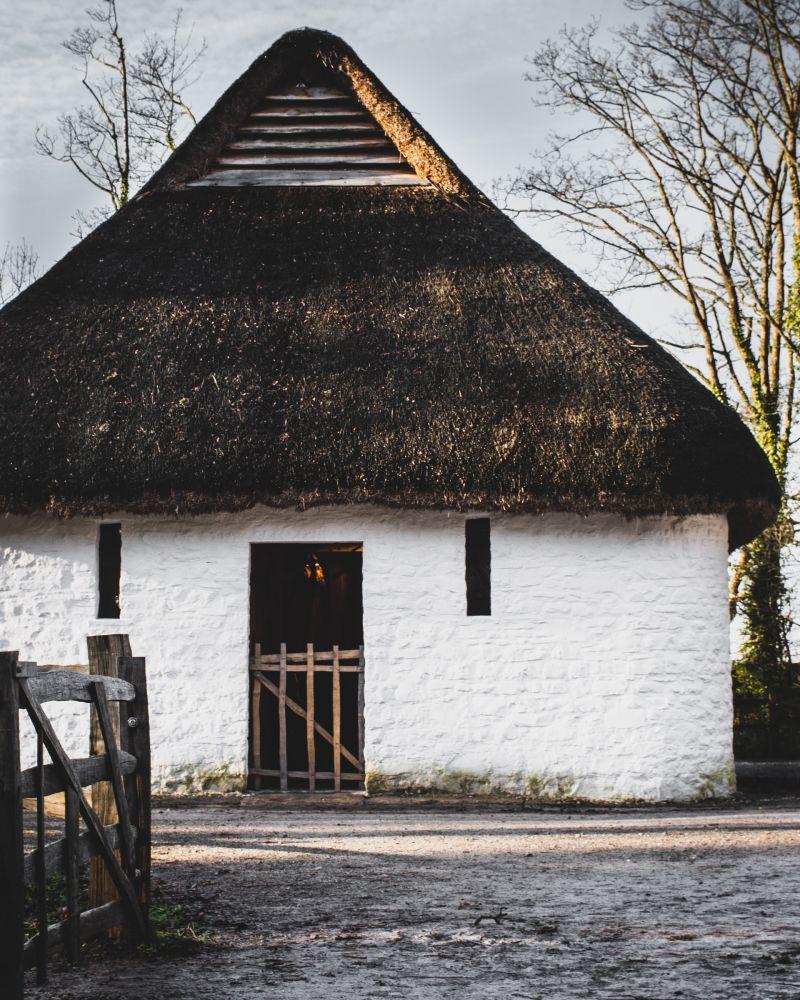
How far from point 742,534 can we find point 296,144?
6.62 m

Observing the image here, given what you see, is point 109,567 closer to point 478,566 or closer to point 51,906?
point 478,566

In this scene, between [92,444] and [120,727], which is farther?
[92,444]

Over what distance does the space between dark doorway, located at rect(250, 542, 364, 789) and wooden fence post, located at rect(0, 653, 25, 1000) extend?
6.52 metres

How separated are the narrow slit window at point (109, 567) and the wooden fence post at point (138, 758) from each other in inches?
226

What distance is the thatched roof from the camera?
32.3 ft

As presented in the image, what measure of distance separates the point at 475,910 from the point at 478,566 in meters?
5.16

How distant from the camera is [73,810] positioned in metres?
4.08

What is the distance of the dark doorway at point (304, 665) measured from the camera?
1022cm

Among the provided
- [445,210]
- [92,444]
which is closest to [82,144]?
[445,210]

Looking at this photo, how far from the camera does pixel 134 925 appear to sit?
457cm

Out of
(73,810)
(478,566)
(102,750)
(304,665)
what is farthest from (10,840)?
(478,566)

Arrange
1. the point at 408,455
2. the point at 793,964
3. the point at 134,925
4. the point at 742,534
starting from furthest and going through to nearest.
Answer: the point at 742,534 → the point at 408,455 → the point at 134,925 → the point at 793,964

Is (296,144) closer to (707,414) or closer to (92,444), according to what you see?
(92,444)

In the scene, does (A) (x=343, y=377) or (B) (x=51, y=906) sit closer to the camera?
(B) (x=51, y=906)
